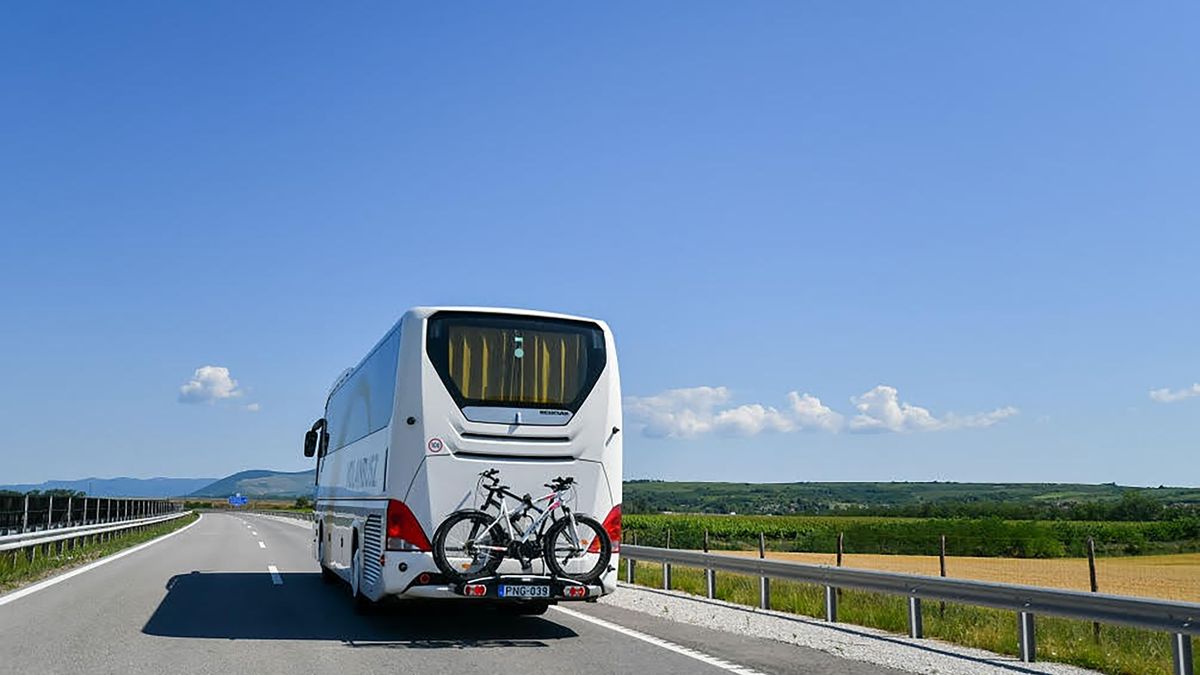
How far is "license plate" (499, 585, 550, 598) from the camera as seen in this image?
1080cm

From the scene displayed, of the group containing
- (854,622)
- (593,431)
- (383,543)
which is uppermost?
(593,431)

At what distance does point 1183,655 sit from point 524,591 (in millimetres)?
5772

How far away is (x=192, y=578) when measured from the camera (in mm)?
18828

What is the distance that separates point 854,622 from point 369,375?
21.8 ft

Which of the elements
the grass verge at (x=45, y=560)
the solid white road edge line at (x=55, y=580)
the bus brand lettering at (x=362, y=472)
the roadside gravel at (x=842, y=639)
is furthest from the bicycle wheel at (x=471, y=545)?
the grass verge at (x=45, y=560)

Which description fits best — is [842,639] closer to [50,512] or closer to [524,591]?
[524,591]

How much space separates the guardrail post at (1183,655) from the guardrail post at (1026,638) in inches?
67.0

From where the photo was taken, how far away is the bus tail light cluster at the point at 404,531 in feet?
35.2

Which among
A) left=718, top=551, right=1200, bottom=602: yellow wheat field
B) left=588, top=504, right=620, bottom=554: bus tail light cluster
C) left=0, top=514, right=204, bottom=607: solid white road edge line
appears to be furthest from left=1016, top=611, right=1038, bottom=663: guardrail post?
left=0, top=514, right=204, bottom=607: solid white road edge line

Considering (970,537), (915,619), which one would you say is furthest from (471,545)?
(970,537)

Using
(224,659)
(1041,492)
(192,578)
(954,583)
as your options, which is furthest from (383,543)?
(1041,492)

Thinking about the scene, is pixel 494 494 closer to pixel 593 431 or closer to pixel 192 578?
pixel 593 431

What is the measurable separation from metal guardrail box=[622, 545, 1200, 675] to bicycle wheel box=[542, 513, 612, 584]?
325 centimetres

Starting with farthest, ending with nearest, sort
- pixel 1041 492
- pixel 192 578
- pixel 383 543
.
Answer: pixel 1041 492, pixel 192 578, pixel 383 543
